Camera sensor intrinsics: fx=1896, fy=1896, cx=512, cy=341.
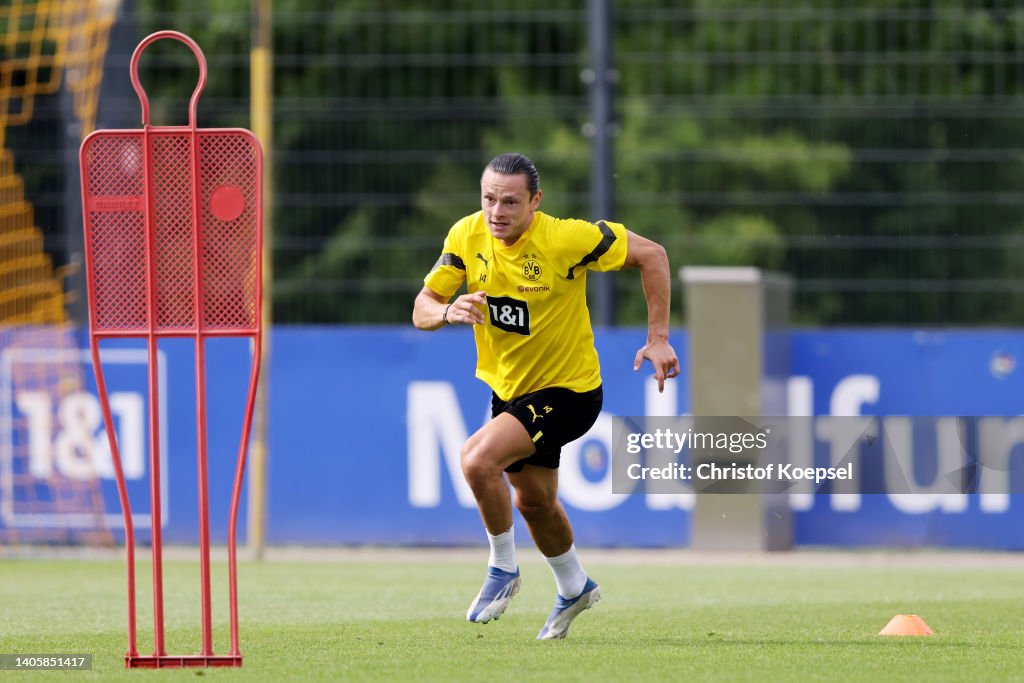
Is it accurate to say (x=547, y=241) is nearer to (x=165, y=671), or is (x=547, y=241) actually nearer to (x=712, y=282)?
(x=165, y=671)

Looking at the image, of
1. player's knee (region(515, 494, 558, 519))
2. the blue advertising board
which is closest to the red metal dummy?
player's knee (region(515, 494, 558, 519))

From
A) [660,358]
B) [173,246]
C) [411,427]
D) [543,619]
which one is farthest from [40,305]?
[173,246]

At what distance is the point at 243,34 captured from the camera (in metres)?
19.6

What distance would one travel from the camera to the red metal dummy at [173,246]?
6.41m

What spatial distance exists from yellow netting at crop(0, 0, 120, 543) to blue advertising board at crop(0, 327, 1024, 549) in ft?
0.12

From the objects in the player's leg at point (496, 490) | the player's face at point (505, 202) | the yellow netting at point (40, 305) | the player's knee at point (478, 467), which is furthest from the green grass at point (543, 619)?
the player's face at point (505, 202)

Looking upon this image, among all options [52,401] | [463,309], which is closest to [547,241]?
[463,309]

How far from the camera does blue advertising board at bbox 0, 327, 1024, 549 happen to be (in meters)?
14.1

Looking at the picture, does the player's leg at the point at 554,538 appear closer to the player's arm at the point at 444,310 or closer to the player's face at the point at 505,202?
the player's arm at the point at 444,310

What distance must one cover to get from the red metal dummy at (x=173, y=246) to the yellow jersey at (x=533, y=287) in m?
1.47

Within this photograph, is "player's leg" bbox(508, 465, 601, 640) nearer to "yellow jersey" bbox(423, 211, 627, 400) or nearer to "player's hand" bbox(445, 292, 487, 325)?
"yellow jersey" bbox(423, 211, 627, 400)

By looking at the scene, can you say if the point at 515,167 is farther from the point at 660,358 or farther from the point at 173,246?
the point at 173,246

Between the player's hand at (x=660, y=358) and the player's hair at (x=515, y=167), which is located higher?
the player's hair at (x=515, y=167)

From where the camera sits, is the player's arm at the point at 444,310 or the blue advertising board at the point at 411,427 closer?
the player's arm at the point at 444,310
